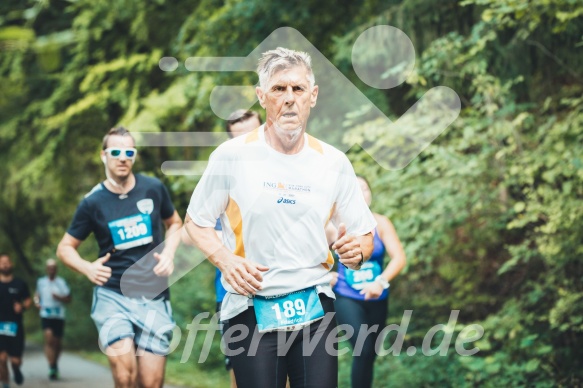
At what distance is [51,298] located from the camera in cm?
1493

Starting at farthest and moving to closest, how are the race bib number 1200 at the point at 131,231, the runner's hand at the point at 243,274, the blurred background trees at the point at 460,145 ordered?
the blurred background trees at the point at 460,145 < the race bib number 1200 at the point at 131,231 < the runner's hand at the point at 243,274

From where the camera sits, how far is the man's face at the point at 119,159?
626 cm

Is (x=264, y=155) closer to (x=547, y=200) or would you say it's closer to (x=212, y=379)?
(x=547, y=200)

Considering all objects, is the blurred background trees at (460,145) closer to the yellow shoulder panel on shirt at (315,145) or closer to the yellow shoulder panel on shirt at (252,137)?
the yellow shoulder panel on shirt at (252,137)

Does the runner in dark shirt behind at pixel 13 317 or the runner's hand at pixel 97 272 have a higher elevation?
the runner's hand at pixel 97 272

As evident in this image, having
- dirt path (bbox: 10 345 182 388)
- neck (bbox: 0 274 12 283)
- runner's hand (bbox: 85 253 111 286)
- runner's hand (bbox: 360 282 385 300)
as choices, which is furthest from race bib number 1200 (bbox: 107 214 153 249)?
neck (bbox: 0 274 12 283)

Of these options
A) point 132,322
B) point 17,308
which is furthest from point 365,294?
point 17,308

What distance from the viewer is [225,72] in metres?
12.0

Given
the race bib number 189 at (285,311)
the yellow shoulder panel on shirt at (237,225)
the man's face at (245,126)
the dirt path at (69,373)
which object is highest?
the man's face at (245,126)

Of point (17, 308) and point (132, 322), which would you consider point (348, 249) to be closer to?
point (132, 322)

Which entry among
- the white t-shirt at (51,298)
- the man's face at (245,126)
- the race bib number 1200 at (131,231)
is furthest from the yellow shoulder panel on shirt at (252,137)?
the white t-shirt at (51,298)

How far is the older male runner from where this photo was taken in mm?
3764

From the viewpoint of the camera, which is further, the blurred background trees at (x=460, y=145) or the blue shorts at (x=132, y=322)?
the blurred background trees at (x=460, y=145)

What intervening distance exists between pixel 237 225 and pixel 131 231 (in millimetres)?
2613
